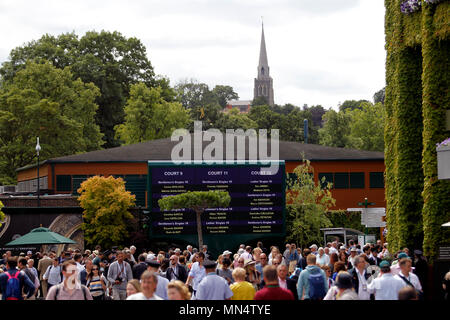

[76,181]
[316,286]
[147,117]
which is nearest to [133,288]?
[316,286]

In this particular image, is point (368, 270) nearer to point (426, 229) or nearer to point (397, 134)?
point (426, 229)

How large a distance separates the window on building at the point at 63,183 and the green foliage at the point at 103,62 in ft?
91.0

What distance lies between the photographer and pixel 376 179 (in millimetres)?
53406

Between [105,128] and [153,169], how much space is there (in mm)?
44993

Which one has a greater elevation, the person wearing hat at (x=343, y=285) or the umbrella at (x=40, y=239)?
the umbrella at (x=40, y=239)

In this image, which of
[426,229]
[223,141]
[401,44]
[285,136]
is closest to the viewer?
[426,229]

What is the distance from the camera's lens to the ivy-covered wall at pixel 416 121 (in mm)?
24031

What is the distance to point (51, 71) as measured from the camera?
67812 millimetres

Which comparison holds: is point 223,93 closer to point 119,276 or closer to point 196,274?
point 119,276

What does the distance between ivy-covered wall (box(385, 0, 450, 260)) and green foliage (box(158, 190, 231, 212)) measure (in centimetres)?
993

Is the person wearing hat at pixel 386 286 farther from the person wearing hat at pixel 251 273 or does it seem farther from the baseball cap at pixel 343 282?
the person wearing hat at pixel 251 273

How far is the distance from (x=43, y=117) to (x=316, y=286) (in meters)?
52.1

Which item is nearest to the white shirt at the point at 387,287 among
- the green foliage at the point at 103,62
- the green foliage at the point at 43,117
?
the green foliage at the point at 43,117
